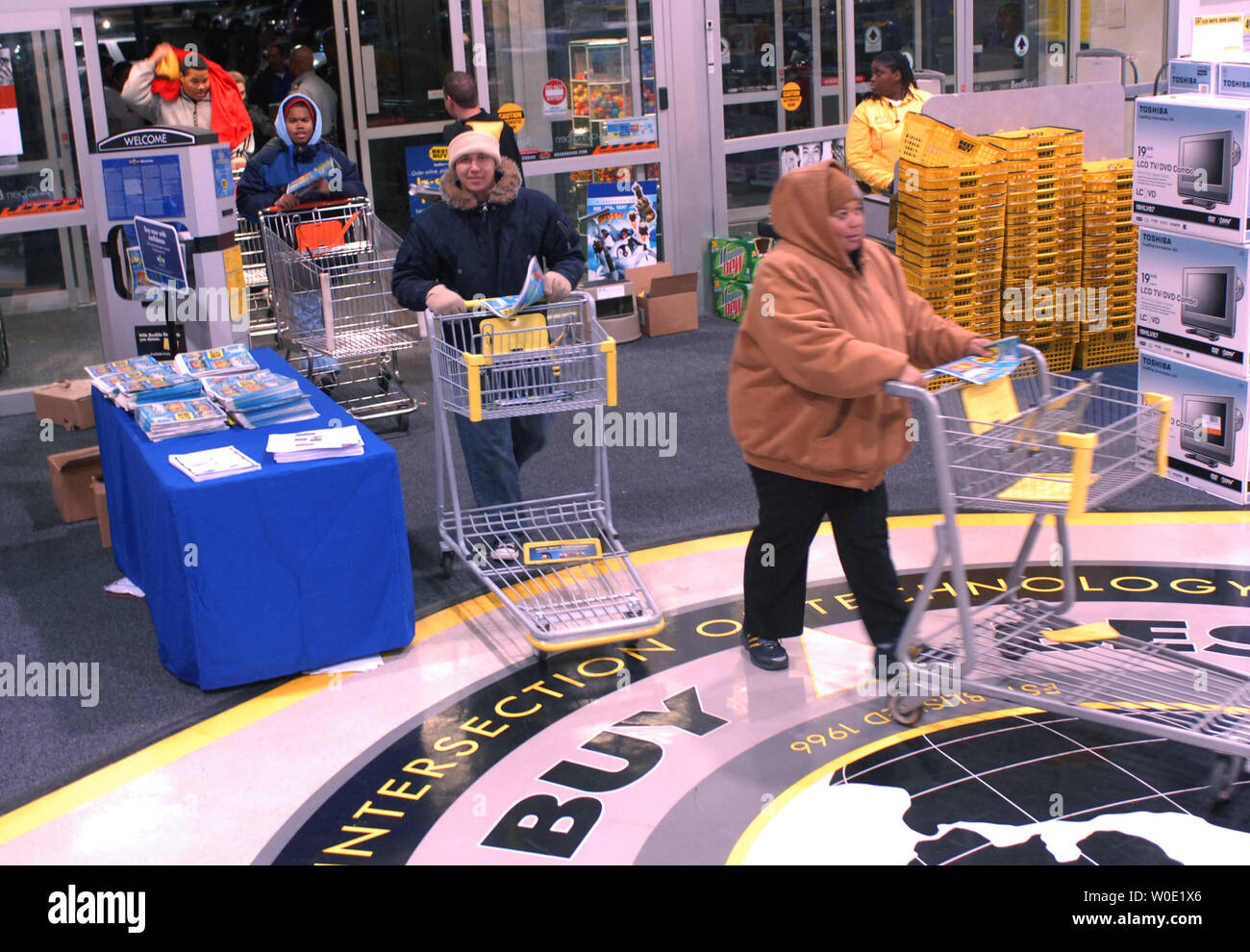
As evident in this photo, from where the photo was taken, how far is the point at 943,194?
295 inches

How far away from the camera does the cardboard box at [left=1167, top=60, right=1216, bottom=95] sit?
19.6ft

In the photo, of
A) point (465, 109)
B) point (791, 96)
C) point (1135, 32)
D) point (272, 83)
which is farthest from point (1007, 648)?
point (1135, 32)

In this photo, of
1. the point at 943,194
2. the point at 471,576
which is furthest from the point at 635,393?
the point at 471,576

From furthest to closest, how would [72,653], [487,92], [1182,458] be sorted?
[487,92]
[1182,458]
[72,653]

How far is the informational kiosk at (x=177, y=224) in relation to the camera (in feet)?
21.9

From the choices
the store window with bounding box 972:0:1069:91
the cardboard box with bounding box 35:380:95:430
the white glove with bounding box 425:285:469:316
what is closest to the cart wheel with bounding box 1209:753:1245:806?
the white glove with bounding box 425:285:469:316

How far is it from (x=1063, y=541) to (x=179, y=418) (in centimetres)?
306

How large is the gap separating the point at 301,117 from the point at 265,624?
4034 millimetres

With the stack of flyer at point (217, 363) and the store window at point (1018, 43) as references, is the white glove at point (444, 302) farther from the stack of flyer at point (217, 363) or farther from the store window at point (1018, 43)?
the store window at point (1018, 43)

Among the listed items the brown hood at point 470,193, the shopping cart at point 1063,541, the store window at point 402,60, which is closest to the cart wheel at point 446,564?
the brown hood at point 470,193

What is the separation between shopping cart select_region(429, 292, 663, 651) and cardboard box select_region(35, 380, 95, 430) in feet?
9.19

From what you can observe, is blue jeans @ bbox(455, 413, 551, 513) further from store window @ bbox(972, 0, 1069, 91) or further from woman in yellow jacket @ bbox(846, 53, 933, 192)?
store window @ bbox(972, 0, 1069, 91)

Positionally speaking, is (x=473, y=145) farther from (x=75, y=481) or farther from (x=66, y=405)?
(x=66, y=405)
